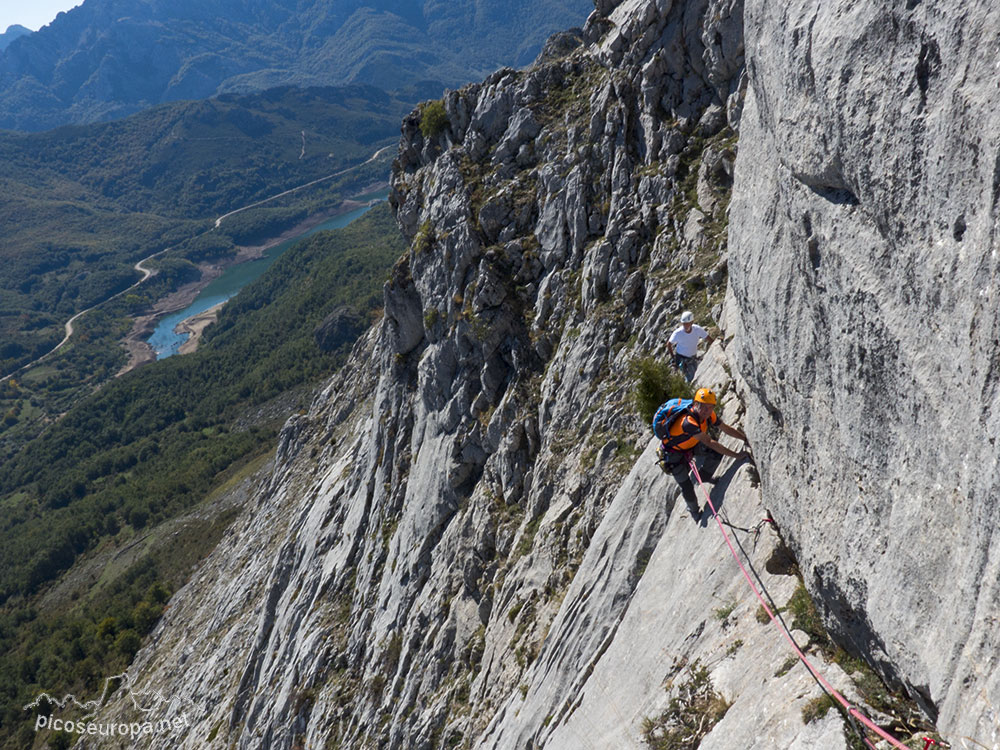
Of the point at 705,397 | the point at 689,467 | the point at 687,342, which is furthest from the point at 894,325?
the point at 687,342

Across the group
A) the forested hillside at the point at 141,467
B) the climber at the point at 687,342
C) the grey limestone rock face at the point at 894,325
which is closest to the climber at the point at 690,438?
the grey limestone rock face at the point at 894,325

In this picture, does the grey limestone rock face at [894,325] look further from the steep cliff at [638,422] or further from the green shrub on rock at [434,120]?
the green shrub on rock at [434,120]

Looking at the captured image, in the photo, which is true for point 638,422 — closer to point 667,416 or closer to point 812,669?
point 667,416

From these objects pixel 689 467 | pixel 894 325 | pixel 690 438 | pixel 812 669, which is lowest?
pixel 812 669

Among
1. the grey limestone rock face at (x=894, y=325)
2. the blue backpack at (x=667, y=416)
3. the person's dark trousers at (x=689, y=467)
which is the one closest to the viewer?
the grey limestone rock face at (x=894, y=325)

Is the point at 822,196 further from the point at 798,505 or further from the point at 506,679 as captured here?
the point at 506,679

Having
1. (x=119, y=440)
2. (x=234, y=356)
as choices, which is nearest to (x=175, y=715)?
(x=234, y=356)
